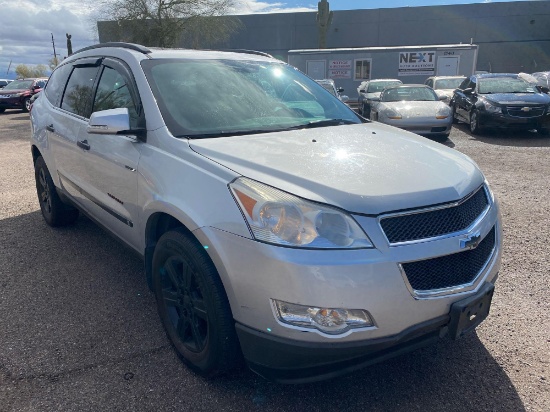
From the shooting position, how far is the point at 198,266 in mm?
2248

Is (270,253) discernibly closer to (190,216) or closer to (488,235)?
(190,216)

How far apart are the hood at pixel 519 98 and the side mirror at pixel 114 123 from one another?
10362 mm

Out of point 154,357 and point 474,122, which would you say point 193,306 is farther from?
point 474,122

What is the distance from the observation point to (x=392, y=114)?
34.5ft

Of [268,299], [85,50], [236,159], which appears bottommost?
[268,299]

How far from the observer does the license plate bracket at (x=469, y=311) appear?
2096mm

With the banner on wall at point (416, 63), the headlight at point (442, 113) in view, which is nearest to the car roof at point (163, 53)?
the headlight at point (442, 113)

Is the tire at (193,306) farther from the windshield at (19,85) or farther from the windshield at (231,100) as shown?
the windshield at (19,85)

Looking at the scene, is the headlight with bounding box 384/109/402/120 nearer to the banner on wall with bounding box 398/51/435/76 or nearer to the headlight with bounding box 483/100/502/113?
the headlight with bounding box 483/100/502/113

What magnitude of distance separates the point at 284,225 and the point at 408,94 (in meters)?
10.7

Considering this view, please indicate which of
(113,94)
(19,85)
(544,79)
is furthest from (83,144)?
(544,79)

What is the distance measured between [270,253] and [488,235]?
1.22 metres

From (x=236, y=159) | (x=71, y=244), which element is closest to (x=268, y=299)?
(x=236, y=159)

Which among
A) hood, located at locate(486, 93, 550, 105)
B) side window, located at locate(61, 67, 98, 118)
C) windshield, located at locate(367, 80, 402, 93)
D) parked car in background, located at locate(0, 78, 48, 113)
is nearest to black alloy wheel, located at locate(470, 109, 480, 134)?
hood, located at locate(486, 93, 550, 105)
